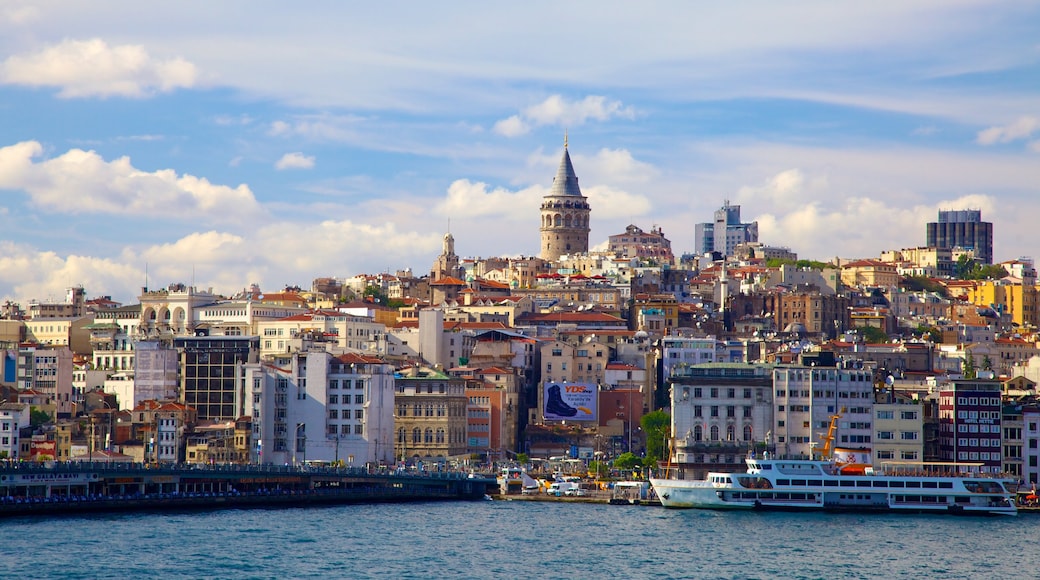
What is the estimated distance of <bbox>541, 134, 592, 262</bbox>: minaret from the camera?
18325 cm

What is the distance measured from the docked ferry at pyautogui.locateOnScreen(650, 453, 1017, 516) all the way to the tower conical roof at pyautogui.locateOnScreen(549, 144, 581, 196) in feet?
324

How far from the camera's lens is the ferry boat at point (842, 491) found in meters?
85.1

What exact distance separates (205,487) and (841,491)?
27.8 metres

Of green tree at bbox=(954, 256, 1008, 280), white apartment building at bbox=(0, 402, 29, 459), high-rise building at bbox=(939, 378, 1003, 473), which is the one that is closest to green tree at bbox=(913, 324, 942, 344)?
green tree at bbox=(954, 256, 1008, 280)

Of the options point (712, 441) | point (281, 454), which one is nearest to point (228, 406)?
point (281, 454)

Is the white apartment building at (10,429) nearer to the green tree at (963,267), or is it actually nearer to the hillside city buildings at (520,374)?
the hillside city buildings at (520,374)

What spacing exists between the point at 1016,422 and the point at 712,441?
1379cm

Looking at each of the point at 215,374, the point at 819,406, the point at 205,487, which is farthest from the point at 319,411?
the point at 819,406

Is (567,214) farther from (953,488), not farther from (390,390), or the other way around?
(953,488)

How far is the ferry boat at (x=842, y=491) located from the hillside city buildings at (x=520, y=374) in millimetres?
5023

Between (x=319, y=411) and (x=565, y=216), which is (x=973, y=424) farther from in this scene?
(x=565, y=216)

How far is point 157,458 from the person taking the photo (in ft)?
327

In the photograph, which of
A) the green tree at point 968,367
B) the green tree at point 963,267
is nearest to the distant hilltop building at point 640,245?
the green tree at point 963,267

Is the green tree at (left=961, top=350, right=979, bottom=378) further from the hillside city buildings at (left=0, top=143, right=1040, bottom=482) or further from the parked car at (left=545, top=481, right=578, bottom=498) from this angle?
the parked car at (left=545, top=481, right=578, bottom=498)
